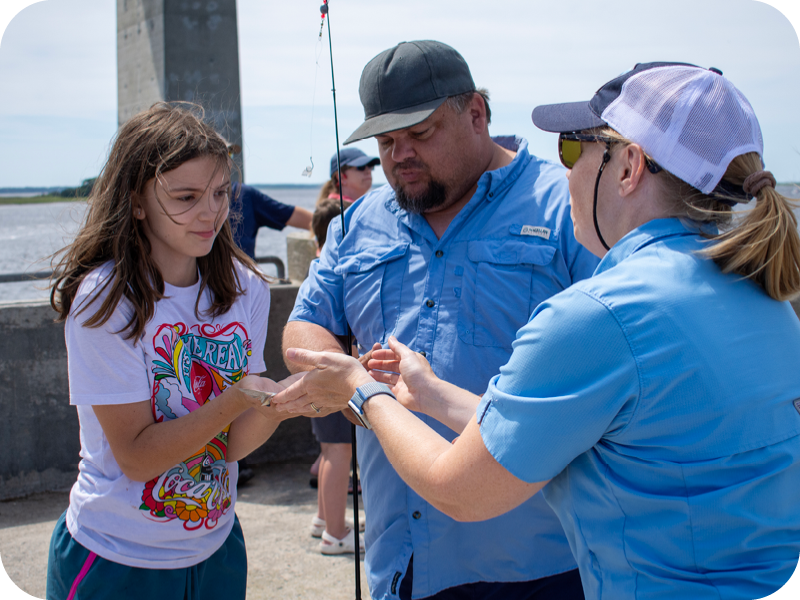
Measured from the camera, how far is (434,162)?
246 cm

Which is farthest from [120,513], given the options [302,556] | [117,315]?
[302,556]

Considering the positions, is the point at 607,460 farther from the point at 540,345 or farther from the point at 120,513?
the point at 120,513

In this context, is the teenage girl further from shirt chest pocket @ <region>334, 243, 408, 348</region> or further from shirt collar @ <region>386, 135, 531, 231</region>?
shirt collar @ <region>386, 135, 531, 231</region>

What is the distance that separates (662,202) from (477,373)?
95 cm

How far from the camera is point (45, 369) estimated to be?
4992 millimetres

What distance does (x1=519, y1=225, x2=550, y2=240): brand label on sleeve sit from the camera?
7.36 feet

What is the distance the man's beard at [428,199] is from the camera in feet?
8.01

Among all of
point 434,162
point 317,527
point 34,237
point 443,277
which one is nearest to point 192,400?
point 443,277

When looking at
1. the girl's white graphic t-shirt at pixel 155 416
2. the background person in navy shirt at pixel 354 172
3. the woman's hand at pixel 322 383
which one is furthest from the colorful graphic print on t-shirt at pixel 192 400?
the background person in navy shirt at pixel 354 172

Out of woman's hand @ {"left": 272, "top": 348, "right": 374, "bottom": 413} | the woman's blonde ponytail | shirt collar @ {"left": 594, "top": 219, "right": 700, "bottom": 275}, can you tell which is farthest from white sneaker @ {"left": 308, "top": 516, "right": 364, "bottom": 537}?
the woman's blonde ponytail

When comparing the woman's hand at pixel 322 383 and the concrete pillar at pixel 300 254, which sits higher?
the woman's hand at pixel 322 383

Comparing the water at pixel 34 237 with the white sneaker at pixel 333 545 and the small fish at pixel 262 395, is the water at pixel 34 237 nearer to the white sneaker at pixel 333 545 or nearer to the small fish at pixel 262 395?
the small fish at pixel 262 395

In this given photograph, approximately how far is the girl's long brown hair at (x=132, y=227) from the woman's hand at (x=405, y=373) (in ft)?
1.88

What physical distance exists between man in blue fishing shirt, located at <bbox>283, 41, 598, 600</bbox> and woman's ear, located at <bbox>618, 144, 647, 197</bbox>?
2.35 feet
